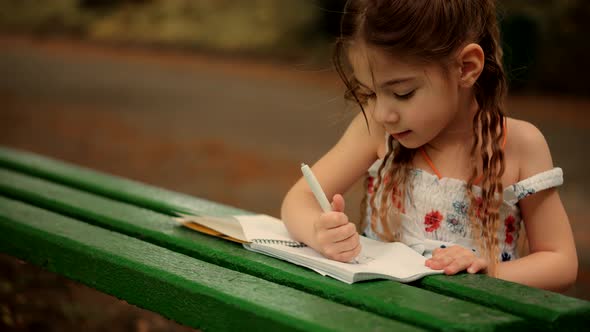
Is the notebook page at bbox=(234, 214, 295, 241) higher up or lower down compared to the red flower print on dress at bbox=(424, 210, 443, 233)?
lower down

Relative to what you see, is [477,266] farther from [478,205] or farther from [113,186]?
[113,186]

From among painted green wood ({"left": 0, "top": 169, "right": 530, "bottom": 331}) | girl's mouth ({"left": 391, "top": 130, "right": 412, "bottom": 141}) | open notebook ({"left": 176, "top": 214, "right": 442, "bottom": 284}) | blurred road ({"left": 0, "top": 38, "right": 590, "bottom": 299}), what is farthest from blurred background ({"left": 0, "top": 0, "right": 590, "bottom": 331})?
painted green wood ({"left": 0, "top": 169, "right": 530, "bottom": 331})

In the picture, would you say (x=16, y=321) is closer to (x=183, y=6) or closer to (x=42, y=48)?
(x=42, y=48)

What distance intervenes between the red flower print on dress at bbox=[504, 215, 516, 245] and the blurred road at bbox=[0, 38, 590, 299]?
181 cm

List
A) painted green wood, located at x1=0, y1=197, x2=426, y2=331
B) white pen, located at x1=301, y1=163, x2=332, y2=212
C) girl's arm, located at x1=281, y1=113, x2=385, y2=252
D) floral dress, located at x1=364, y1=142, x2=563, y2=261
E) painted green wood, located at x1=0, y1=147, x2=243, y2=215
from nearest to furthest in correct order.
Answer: painted green wood, located at x1=0, y1=197, x2=426, y2=331 < white pen, located at x1=301, y1=163, x2=332, y2=212 < floral dress, located at x1=364, y1=142, x2=563, y2=261 < girl's arm, located at x1=281, y1=113, x2=385, y2=252 < painted green wood, located at x1=0, y1=147, x2=243, y2=215

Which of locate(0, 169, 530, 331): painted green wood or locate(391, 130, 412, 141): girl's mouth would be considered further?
locate(391, 130, 412, 141): girl's mouth

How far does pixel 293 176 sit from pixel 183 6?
8641mm

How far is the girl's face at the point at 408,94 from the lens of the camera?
2008 millimetres

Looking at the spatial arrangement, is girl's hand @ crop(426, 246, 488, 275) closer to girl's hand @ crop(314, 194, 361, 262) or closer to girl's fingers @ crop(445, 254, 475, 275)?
girl's fingers @ crop(445, 254, 475, 275)

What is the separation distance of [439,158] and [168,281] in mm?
823

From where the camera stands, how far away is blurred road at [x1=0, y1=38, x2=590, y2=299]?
5.89 meters

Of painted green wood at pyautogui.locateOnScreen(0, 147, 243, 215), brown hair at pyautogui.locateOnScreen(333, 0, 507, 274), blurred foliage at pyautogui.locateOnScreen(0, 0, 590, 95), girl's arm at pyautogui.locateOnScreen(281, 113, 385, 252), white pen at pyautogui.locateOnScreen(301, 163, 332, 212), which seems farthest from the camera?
blurred foliage at pyautogui.locateOnScreen(0, 0, 590, 95)

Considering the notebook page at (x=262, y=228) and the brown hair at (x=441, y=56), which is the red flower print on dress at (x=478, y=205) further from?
the notebook page at (x=262, y=228)

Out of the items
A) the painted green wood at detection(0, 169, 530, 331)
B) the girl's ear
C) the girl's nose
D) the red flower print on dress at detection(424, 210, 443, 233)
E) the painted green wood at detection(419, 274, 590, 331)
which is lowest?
the painted green wood at detection(0, 169, 530, 331)
